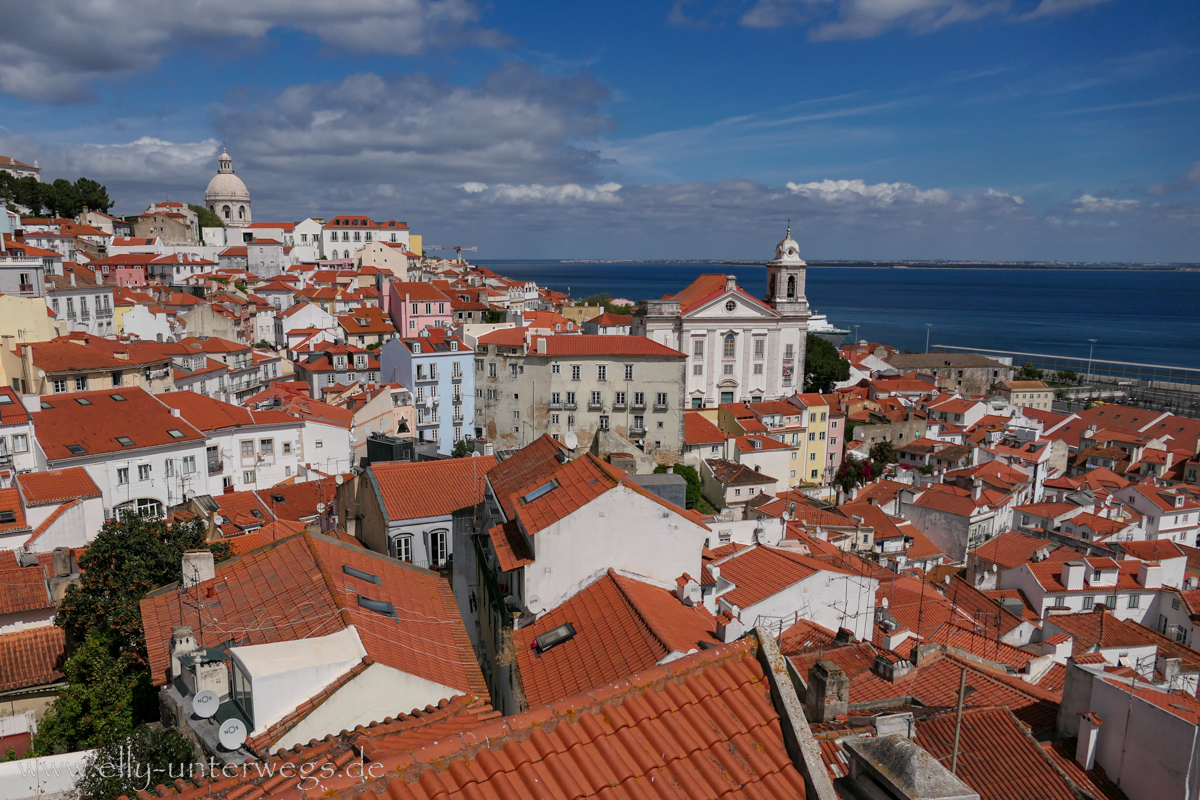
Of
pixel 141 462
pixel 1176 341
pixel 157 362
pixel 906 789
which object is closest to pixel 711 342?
pixel 157 362

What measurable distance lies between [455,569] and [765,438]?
121 ft

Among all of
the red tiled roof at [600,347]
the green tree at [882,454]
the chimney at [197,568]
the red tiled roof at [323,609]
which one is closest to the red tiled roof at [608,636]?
the red tiled roof at [323,609]

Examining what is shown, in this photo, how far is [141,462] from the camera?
2694 centimetres

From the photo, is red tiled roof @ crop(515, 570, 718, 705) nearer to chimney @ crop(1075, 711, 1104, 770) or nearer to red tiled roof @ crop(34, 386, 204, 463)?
chimney @ crop(1075, 711, 1104, 770)

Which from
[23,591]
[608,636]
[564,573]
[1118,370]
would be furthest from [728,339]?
[1118,370]

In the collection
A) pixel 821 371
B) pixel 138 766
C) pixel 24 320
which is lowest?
pixel 821 371

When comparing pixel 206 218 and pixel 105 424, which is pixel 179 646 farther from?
pixel 206 218

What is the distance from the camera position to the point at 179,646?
8711 mm

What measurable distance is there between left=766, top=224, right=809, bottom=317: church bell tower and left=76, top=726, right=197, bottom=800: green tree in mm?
60150

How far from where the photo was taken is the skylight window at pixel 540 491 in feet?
41.7

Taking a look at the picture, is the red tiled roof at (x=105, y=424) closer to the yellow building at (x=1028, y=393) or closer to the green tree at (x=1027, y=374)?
the yellow building at (x=1028, y=393)

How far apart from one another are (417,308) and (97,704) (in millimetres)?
54907

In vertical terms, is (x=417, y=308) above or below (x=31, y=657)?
above

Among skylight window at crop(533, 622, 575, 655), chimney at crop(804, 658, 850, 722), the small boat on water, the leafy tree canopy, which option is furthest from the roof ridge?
the small boat on water
